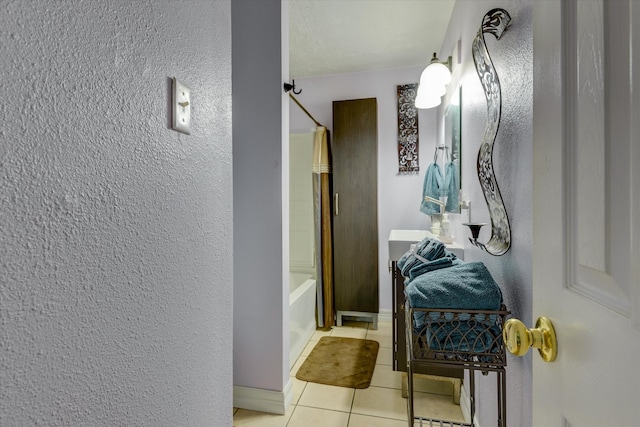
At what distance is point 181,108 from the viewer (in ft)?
2.41

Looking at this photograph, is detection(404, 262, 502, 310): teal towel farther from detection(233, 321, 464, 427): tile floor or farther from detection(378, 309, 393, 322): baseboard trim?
detection(378, 309, 393, 322): baseboard trim

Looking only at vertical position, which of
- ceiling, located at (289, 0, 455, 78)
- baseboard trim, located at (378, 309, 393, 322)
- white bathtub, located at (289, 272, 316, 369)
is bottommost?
baseboard trim, located at (378, 309, 393, 322)

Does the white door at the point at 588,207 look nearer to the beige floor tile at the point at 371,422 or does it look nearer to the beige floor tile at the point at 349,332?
the beige floor tile at the point at 371,422

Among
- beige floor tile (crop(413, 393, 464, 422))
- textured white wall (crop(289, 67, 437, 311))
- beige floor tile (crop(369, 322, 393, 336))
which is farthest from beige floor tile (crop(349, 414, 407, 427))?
textured white wall (crop(289, 67, 437, 311))

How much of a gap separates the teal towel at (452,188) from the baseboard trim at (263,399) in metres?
1.48

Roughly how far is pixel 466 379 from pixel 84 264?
1963 mm

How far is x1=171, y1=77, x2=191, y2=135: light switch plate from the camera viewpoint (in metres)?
0.71

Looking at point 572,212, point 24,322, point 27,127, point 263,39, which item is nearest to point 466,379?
point 572,212

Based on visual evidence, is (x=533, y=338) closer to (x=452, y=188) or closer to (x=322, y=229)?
(x=452, y=188)

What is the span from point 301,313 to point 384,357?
0.72 m

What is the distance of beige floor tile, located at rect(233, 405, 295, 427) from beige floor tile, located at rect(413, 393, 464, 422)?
0.74m

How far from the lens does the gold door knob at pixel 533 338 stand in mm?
536

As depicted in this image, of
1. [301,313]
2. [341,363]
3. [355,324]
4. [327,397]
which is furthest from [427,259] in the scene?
[355,324]

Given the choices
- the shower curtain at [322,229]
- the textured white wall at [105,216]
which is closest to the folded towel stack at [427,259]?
the textured white wall at [105,216]
